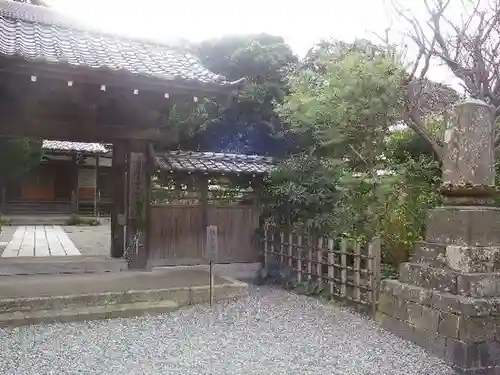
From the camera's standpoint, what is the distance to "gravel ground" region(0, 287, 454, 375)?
408cm

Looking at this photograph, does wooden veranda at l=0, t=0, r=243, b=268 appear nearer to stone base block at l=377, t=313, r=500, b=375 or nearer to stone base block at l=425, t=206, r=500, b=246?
stone base block at l=425, t=206, r=500, b=246

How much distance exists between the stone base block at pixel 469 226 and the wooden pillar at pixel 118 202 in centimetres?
515

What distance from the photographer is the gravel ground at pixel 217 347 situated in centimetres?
408

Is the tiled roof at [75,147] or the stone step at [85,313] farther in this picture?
the tiled roof at [75,147]

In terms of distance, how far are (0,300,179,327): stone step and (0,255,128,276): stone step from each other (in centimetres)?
168

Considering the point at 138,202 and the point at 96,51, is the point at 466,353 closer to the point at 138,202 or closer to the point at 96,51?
the point at 138,202

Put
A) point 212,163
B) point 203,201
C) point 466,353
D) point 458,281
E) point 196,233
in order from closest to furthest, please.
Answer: point 466,353 < point 458,281 < point 196,233 < point 203,201 < point 212,163

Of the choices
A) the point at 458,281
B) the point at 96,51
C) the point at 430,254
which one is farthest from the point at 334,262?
the point at 96,51

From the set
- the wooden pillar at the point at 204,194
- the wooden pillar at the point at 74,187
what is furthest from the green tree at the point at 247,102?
the wooden pillar at the point at 74,187

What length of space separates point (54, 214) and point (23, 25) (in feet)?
56.4

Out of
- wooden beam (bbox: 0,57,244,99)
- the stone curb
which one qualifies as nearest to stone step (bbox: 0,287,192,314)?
the stone curb

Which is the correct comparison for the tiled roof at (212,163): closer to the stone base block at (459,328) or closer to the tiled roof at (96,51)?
the tiled roof at (96,51)

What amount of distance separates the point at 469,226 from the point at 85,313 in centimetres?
434

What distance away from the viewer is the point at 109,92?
6.23m
